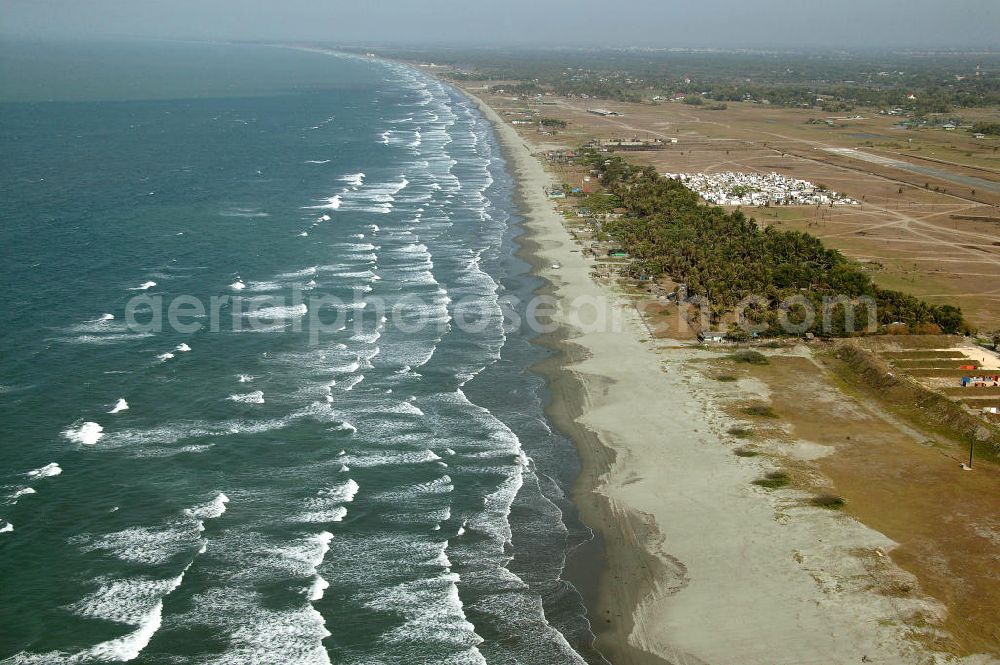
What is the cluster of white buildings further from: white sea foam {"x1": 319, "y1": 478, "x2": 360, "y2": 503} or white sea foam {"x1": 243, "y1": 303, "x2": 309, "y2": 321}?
white sea foam {"x1": 319, "y1": 478, "x2": 360, "y2": 503}

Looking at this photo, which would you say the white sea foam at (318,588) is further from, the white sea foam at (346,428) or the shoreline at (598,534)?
the white sea foam at (346,428)

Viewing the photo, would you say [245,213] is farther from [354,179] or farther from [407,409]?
[407,409]

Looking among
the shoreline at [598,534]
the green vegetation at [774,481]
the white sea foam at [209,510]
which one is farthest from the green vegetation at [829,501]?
the white sea foam at [209,510]

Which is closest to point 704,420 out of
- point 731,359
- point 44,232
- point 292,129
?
point 731,359

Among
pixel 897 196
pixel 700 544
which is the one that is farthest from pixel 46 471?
pixel 897 196

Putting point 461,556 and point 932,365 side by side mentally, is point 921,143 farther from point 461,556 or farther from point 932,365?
point 461,556

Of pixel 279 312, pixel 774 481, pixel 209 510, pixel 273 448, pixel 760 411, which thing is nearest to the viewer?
pixel 209 510

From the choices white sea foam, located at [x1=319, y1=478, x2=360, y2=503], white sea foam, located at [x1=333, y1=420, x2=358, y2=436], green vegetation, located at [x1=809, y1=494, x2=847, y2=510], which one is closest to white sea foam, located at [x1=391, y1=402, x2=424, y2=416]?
white sea foam, located at [x1=333, y1=420, x2=358, y2=436]
